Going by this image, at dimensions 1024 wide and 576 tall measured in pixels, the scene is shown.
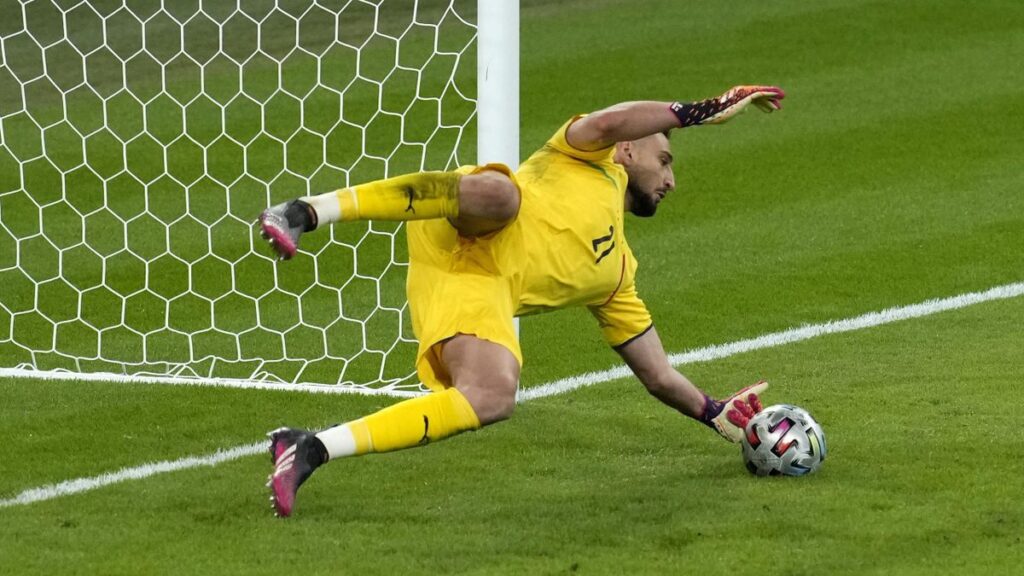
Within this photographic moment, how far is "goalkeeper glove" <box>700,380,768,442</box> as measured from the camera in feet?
19.3

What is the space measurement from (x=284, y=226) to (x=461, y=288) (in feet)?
2.18

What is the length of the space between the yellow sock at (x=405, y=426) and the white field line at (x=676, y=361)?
0.92 metres

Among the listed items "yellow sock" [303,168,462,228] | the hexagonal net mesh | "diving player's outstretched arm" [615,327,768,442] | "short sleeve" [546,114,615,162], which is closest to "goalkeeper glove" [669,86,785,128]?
"short sleeve" [546,114,615,162]

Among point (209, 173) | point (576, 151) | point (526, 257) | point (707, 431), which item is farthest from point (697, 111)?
point (209, 173)

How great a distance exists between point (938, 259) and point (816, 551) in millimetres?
4304

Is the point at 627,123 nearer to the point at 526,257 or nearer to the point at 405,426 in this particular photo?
the point at 526,257

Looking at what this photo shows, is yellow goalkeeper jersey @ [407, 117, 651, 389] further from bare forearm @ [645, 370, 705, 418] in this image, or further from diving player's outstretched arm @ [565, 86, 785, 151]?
bare forearm @ [645, 370, 705, 418]

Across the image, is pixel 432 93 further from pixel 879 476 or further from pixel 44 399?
pixel 879 476

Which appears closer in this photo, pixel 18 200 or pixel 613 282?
pixel 613 282

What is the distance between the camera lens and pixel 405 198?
205 inches

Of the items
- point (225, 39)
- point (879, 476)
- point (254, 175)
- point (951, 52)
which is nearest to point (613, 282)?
point (879, 476)

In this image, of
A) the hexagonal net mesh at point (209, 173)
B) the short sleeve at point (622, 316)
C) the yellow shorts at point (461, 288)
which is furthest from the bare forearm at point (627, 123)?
the hexagonal net mesh at point (209, 173)

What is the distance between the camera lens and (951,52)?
12.6 metres

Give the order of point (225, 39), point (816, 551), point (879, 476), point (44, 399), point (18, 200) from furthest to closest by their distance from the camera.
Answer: point (225, 39)
point (18, 200)
point (44, 399)
point (879, 476)
point (816, 551)
